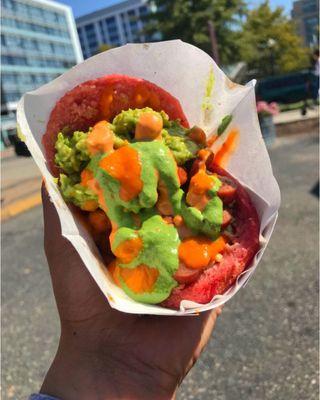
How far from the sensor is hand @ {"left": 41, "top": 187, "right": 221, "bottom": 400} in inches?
57.3

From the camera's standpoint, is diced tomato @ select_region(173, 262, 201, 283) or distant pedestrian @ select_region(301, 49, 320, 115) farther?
distant pedestrian @ select_region(301, 49, 320, 115)

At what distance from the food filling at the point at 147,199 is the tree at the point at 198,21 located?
31075 mm

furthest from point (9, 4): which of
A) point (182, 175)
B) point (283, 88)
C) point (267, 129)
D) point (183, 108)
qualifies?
point (182, 175)

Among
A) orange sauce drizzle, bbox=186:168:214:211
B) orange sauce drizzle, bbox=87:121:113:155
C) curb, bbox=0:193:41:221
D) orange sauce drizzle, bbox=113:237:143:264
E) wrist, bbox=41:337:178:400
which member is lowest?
curb, bbox=0:193:41:221

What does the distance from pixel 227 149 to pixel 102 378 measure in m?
0.88

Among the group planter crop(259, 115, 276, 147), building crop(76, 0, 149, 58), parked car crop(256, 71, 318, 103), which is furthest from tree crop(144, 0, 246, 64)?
building crop(76, 0, 149, 58)

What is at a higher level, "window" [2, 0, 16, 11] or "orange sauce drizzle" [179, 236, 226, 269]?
"orange sauce drizzle" [179, 236, 226, 269]

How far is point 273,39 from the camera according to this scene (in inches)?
1329

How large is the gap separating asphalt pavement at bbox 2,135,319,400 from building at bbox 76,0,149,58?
11004 cm

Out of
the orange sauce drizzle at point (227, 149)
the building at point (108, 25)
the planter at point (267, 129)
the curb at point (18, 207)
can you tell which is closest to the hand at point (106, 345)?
the orange sauce drizzle at point (227, 149)

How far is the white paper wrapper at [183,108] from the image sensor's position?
1.49 metres

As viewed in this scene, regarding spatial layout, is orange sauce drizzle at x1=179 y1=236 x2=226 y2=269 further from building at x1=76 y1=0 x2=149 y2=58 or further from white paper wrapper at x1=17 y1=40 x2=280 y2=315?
building at x1=76 y1=0 x2=149 y2=58

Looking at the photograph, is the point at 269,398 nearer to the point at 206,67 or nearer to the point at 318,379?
the point at 318,379

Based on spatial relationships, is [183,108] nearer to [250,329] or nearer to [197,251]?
[197,251]
